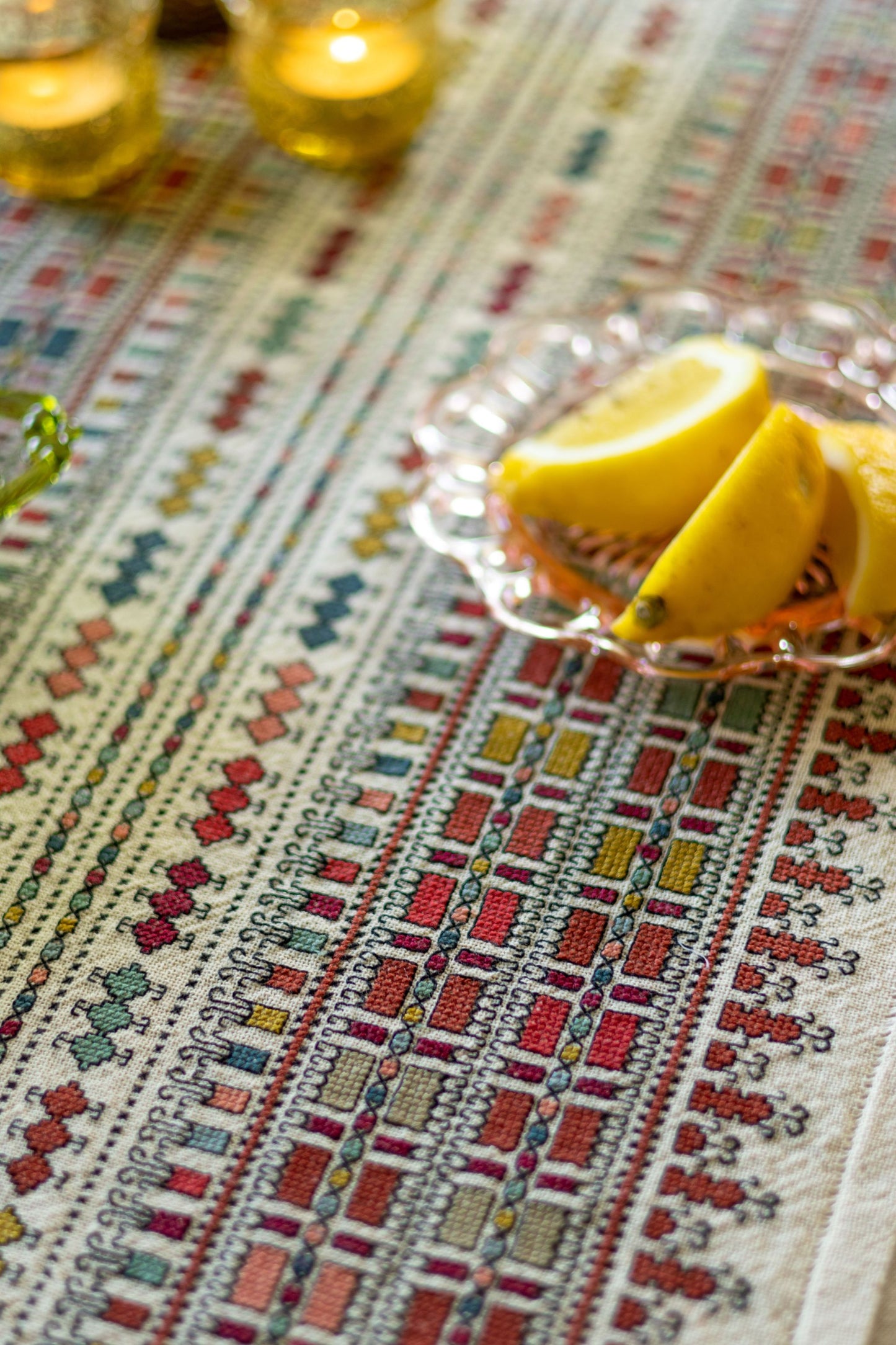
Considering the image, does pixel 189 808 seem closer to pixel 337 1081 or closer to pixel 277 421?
pixel 337 1081

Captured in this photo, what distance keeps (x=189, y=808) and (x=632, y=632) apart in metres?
0.22

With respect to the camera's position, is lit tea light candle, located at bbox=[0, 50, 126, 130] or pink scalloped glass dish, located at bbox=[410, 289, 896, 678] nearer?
pink scalloped glass dish, located at bbox=[410, 289, 896, 678]

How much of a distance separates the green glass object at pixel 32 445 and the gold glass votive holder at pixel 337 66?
33cm

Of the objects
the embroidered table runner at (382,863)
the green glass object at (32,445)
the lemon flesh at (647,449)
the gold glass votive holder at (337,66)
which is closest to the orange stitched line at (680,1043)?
the embroidered table runner at (382,863)

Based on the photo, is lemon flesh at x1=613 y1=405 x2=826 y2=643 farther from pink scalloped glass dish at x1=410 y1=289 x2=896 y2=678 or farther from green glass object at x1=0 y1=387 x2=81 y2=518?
green glass object at x1=0 y1=387 x2=81 y2=518

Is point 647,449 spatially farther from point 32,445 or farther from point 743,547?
point 32,445

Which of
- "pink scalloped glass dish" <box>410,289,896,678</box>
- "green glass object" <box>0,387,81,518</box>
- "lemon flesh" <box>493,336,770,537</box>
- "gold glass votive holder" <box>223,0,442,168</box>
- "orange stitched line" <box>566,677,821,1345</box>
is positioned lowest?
"orange stitched line" <box>566,677,821,1345</box>

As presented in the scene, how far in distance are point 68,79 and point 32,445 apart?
0.31 m

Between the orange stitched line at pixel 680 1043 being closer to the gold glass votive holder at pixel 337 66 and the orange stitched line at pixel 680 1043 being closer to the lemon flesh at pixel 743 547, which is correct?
the lemon flesh at pixel 743 547

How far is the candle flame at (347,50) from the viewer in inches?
35.9

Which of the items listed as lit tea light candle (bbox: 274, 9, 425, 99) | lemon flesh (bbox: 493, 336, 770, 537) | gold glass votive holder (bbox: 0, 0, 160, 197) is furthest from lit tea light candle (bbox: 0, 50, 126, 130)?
lemon flesh (bbox: 493, 336, 770, 537)

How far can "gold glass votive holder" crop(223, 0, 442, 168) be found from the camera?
0.91 meters

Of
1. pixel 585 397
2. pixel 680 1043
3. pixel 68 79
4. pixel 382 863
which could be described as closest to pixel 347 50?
pixel 68 79

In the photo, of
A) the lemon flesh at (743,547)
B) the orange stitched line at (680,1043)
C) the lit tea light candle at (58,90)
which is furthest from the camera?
the lit tea light candle at (58,90)
